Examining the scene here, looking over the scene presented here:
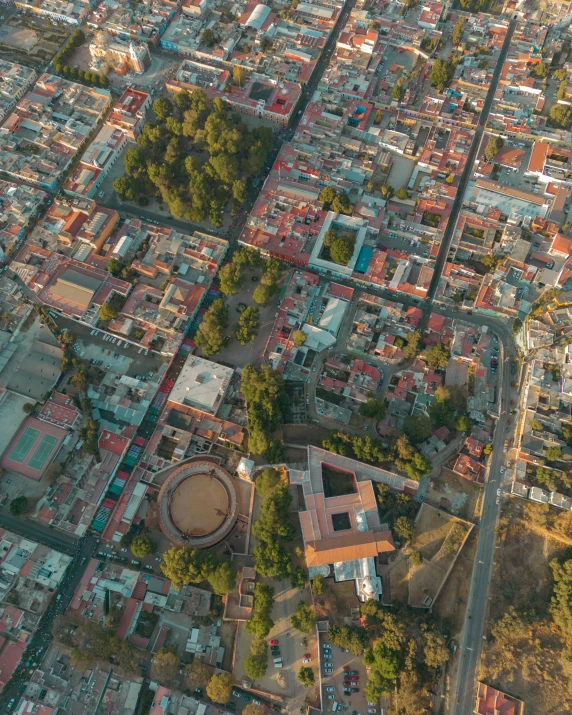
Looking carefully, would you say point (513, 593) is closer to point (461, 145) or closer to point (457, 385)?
point (457, 385)

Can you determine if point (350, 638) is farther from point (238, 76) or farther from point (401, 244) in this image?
point (238, 76)

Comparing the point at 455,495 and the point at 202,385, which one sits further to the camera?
the point at 202,385

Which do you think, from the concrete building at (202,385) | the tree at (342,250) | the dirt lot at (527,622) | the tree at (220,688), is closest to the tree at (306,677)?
the tree at (220,688)

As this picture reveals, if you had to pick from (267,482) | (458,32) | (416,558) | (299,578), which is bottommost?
(299,578)

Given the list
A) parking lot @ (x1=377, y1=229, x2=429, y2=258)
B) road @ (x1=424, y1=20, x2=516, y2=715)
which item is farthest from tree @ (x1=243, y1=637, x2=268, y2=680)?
parking lot @ (x1=377, y1=229, x2=429, y2=258)

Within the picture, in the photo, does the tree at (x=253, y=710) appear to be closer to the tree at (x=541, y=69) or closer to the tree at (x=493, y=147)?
the tree at (x=493, y=147)

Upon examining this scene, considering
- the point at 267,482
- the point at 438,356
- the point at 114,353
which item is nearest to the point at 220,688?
the point at 267,482

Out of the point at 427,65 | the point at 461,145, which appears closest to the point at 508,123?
the point at 461,145
